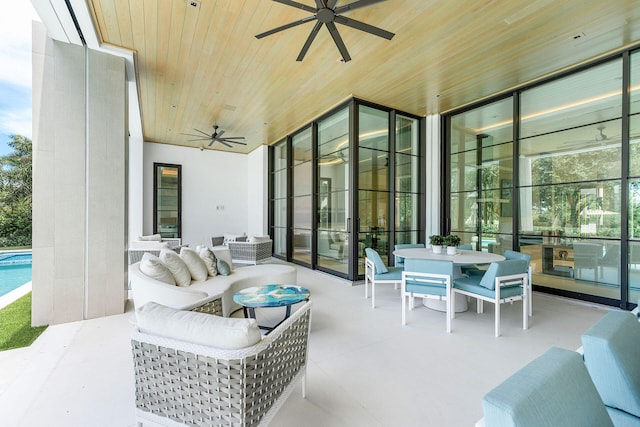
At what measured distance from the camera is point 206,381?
142cm

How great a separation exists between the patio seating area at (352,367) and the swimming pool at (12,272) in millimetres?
1831

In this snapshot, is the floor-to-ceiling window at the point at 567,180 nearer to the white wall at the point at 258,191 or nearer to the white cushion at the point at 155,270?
the white cushion at the point at 155,270

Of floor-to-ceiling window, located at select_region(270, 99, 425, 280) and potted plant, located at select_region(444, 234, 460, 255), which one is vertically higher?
floor-to-ceiling window, located at select_region(270, 99, 425, 280)

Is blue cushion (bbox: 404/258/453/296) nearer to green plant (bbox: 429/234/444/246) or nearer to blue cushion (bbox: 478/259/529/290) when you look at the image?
blue cushion (bbox: 478/259/529/290)

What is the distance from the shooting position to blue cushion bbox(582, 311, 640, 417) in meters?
1.19

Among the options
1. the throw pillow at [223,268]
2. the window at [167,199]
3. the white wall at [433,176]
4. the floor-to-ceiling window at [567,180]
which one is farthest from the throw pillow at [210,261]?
the window at [167,199]

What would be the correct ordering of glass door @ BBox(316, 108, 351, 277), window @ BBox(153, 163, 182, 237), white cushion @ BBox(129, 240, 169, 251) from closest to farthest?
white cushion @ BBox(129, 240, 169, 251) → glass door @ BBox(316, 108, 351, 277) → window @ BBox(153, 163, 182, 237)

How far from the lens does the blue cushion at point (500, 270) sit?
326 centimetres

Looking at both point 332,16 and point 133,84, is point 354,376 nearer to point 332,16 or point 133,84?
point 332,16

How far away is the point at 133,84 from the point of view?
5.22 metres

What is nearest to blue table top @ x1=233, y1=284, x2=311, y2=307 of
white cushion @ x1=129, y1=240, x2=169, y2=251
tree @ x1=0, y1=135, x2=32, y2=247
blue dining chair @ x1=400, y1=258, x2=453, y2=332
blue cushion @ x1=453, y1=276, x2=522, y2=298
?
blue dining chair @ x1=400, y1=258, x2=453, y2=332

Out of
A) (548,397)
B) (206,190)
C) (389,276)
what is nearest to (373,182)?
(389,276)

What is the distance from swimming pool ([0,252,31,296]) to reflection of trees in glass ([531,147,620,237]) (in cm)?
831

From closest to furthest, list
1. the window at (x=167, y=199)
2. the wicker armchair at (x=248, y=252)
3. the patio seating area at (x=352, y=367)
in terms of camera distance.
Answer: the patio seating area at (x=352, y=367) → the wicker armchair at (x=248, y=252) → the window at (x=167, y=199)
